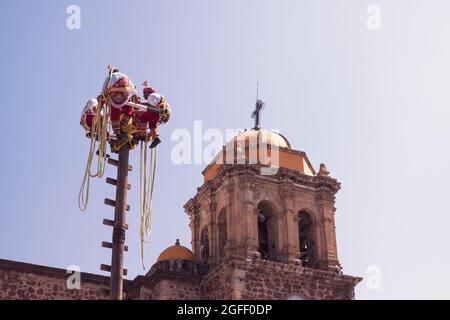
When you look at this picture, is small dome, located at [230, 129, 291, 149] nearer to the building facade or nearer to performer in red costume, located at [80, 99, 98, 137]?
the building facade

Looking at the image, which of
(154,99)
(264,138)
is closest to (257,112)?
(264,138)

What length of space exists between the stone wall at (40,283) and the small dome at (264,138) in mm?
6122

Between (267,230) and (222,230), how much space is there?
1.36 meters

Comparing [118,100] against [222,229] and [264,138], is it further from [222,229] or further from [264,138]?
[264,138]

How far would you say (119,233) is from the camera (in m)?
8.47

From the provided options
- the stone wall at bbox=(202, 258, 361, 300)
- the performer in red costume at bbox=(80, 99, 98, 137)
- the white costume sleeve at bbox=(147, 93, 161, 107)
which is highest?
the white costume sleeve at bbox=(147, 93, 161, 107)

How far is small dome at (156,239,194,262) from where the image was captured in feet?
68.0

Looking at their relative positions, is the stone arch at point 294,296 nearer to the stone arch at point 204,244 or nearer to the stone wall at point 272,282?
the stone wall at point 272,282

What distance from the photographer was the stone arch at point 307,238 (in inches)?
832

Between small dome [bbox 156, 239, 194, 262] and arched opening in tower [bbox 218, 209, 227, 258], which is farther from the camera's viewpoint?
arched opening in tower [bbox 218, 209, 227, 258]

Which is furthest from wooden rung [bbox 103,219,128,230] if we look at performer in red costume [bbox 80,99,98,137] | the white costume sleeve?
the white costume sleeve

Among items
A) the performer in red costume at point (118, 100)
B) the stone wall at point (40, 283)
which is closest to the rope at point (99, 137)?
the performer in red costume at point (118, 100)

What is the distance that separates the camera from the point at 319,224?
21.3m

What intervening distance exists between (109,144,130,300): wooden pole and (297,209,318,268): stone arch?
13.0 metres
